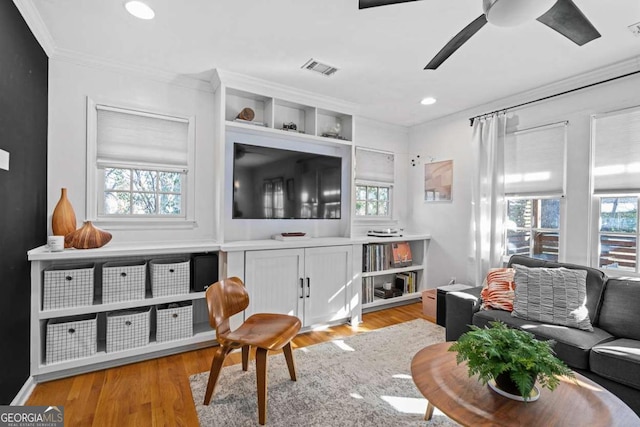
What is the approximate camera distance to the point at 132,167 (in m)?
2.79

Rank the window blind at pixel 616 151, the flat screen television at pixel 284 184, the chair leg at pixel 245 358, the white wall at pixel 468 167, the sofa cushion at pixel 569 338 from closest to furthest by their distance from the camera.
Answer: the sofa cushion at pixel 569 338 < the chair leg at pixel 245 358 < the window blind at pixel 616 151 < the white wall at pixel 468 167 < the flat screen television at pixel 284 184

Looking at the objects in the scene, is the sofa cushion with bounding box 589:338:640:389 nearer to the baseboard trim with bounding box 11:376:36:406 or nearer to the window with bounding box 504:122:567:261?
the window with bounding box 504:122:567:261

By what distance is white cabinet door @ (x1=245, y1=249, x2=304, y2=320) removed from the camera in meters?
2.87

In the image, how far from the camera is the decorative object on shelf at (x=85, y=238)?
2.34 metres

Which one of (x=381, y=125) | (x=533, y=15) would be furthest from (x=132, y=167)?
(x=381, y=125)

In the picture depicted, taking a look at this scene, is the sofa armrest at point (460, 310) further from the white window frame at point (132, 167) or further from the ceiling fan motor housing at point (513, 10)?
the white window frame at point (132, 167)

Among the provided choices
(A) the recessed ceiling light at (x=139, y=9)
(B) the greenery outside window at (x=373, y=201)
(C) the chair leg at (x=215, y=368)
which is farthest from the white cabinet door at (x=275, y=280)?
(A) the recessed ceiling light at (x=139, y=9)

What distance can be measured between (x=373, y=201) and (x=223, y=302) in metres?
2.74

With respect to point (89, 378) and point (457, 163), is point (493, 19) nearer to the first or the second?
point (457, 163)

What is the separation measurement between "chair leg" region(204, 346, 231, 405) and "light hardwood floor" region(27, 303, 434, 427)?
0.40ft

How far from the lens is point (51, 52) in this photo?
2.44 meters

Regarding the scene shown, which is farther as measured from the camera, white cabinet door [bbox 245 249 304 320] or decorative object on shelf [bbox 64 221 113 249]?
white cabinet door [bbox 245 249 304 320]

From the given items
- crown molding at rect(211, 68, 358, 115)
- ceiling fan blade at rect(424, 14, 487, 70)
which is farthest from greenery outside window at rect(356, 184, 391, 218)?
ceiling fan blade at rect(424, 14, 487, 70)

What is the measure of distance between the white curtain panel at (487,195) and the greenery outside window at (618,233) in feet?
2.70
